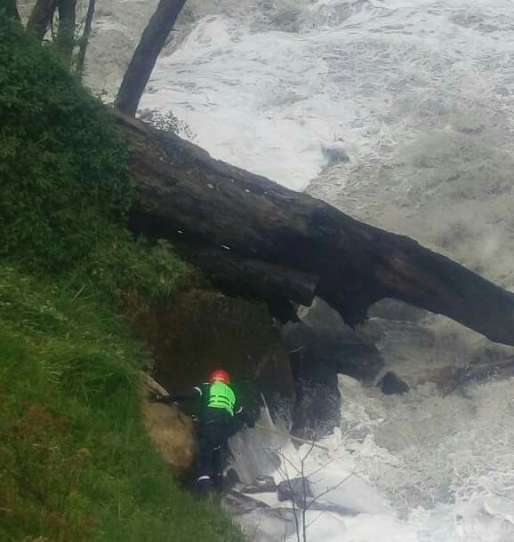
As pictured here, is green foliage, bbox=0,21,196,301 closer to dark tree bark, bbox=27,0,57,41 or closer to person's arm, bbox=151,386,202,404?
person's arm, bbox=151,386,202,404

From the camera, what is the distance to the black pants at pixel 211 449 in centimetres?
762

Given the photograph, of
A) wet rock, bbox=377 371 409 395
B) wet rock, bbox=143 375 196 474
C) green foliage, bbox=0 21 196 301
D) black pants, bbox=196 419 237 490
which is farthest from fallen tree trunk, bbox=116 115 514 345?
black pants, bbox=196 419 237 490

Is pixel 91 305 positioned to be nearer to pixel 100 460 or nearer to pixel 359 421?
pixel 100 460

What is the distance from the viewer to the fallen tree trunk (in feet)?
30.5

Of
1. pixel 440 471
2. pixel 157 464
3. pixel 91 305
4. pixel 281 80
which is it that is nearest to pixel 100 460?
pixel 157 464

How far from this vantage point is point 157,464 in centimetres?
697

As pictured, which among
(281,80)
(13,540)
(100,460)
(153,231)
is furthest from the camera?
(281,80)

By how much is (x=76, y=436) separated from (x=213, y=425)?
4.85ft

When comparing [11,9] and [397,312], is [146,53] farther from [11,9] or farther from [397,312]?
[397,312]

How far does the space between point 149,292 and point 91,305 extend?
71cm

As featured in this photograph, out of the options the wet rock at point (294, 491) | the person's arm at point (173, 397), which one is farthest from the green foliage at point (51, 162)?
the wet rock at point (294, 491)

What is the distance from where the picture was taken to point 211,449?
7664mm

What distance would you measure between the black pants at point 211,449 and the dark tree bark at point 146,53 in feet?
18.5

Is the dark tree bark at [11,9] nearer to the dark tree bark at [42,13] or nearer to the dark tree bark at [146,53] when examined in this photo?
the dark tree bark at [42,13]
